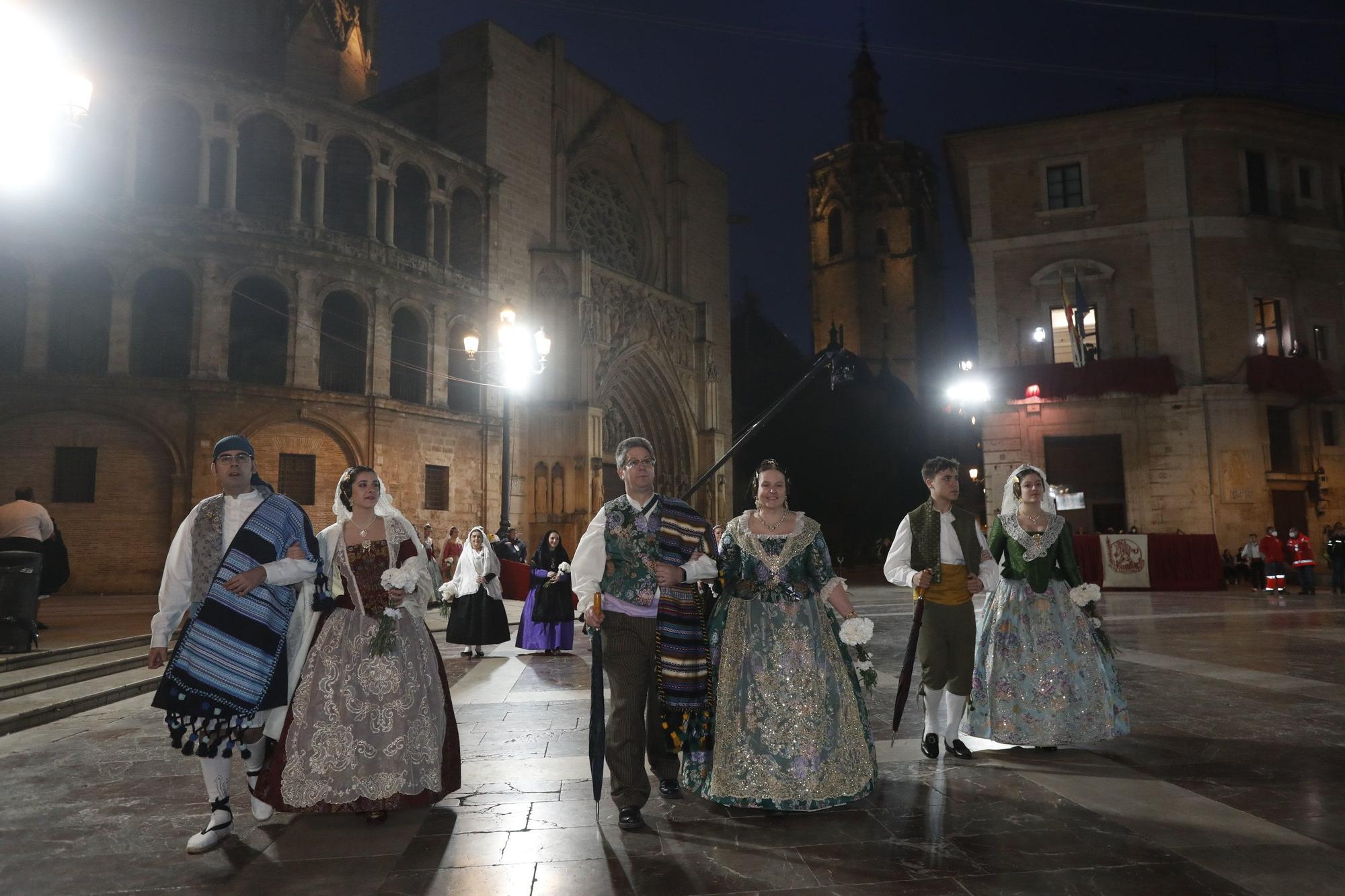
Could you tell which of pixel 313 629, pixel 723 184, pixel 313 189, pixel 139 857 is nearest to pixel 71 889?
pixel 139 857

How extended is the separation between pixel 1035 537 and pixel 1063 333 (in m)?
19.5

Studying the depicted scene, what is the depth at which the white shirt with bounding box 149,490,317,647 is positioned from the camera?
406cm

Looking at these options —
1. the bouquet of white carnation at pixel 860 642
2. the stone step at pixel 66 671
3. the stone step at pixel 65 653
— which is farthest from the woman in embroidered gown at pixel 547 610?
the bouquet of white carnation at pixel 860 642

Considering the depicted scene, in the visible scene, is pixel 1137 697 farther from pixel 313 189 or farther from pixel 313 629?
pixel 313 189

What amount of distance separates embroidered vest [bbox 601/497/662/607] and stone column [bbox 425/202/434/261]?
20.7m

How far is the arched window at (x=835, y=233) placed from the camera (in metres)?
51.8

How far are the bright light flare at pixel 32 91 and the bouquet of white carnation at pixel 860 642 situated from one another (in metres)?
8.12

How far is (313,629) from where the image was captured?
14.2ft

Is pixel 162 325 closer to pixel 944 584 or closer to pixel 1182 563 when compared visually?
pixel 944 584

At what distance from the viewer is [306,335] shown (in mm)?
20312

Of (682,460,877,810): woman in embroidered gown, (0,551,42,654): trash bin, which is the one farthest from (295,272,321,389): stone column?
(682,460,877,810): woman in embroidered gown

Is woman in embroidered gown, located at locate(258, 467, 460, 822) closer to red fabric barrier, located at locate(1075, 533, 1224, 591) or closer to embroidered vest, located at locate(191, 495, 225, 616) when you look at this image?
embroidered vest, located at locate(191, 495, 225, 616)

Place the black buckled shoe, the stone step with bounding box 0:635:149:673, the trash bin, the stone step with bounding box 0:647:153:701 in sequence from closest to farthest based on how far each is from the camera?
the black buckled shoe < the stone step with bounding box 0:647:153:701 < the stone step with bounding box 0:635:149:673 < the trash bin

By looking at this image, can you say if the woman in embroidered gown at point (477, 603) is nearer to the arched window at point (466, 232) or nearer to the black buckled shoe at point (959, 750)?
the black buckled shoe at point (959, 750)
